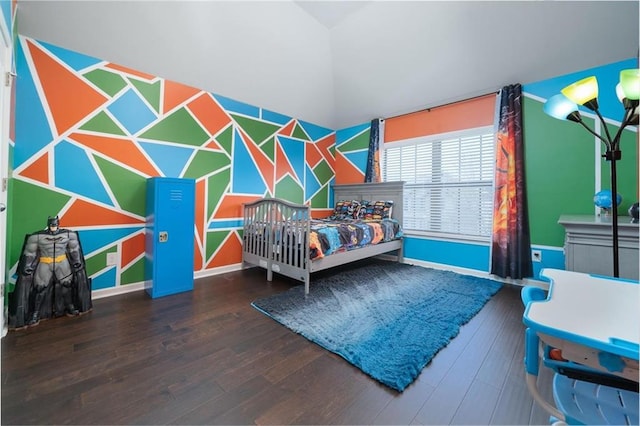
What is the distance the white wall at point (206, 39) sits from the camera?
212cm

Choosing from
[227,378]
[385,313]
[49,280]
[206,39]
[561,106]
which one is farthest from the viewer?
[206,39]

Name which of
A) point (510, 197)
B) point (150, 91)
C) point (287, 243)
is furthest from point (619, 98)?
point (150, 91)

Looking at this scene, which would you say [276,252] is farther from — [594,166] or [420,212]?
[594,166]

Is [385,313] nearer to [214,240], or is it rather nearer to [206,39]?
[214,240]

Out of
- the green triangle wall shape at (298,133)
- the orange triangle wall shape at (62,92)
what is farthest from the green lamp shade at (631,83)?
the orange triangle wall shape at (62,92)

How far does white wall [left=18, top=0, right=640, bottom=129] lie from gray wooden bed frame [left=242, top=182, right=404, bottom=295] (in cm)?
149

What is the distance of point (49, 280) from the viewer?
192cm

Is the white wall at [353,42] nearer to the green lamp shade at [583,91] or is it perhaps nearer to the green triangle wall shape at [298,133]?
the green triangle wall shape at [298,133]

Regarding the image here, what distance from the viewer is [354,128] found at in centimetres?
446

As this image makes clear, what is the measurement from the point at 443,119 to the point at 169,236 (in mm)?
3615

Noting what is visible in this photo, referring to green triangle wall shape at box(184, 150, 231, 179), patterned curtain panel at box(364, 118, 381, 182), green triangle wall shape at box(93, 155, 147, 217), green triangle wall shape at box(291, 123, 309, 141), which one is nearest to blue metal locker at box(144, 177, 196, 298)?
green triangle wall shape at box(93, 155, 147, 217)

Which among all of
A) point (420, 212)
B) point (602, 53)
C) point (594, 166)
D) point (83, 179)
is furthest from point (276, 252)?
point (602, 53)

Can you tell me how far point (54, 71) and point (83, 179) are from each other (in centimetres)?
91

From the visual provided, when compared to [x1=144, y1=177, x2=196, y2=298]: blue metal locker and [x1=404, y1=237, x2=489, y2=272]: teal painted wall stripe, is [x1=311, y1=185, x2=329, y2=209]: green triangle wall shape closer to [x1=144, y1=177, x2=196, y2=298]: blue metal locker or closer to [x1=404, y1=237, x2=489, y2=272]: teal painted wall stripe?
[x1=404, y1=237, x2=489, y2=272]: teal painted wall stripe
